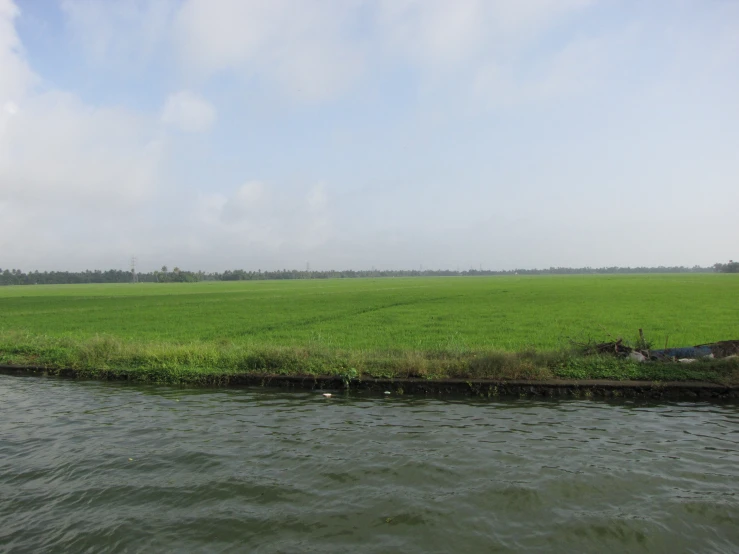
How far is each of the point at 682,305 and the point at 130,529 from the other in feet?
117

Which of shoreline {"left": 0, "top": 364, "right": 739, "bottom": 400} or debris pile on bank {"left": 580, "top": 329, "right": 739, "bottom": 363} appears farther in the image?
debris pile on bank {"left": 580, "top": 329, "right": 739, "bottom": 363}

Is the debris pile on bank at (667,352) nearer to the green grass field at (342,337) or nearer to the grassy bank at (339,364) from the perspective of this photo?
the grassy bank at (339,364)

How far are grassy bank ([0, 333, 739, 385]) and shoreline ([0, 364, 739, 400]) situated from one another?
16cm

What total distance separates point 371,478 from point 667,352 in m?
9.82

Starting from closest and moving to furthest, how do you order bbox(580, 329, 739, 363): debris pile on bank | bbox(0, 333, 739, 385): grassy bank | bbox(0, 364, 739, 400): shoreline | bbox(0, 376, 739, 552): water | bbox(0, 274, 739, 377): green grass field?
1. bbox(0, 376, 739, 552): water
2. bbox(0, 364, 739, 400): shoreline
3. bbox(0, 333, 739, 385): grassy bank
4. bbox(580, 329, 739, 363): debris pile on bank
5. bbox(0, 274, 739, 377): green grass field

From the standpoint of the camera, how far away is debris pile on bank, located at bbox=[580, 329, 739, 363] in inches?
445

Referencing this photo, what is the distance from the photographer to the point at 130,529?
4.82 m

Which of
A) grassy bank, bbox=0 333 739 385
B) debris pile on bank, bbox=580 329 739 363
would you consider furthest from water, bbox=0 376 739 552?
debris pile on bank, bbox=580 329 739 363

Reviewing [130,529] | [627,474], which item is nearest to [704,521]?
[627,474]

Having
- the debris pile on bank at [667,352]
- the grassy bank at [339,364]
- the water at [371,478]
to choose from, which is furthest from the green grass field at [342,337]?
the water at [371,478]

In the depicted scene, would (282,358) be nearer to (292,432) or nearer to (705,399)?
(292,432)

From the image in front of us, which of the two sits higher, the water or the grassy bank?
the grassy bank

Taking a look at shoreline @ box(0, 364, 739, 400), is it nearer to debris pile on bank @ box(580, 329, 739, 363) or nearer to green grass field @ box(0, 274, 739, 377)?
green grass field @ box(0, 274, 739, 377)

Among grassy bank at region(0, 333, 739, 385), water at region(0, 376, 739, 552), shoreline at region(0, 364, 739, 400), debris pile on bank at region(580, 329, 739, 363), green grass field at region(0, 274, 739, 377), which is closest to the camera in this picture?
water at region(0, 376, 739, 552)
